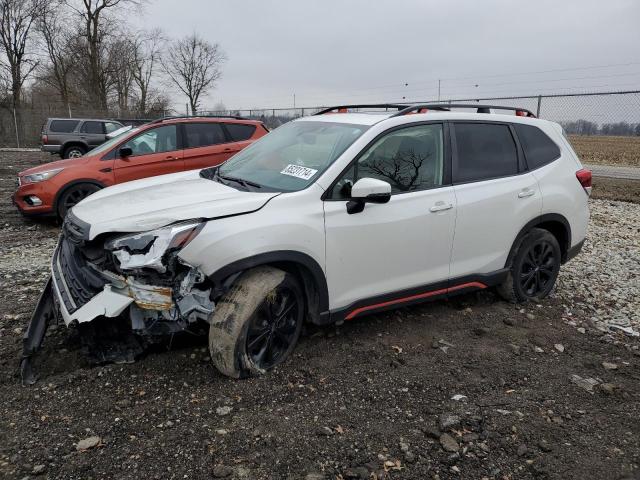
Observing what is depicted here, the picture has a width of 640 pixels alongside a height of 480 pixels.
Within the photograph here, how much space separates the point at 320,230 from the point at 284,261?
31cm

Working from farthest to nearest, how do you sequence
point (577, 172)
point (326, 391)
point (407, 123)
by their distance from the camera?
point (577, 172)
point (407, 123)
point (326, 391)

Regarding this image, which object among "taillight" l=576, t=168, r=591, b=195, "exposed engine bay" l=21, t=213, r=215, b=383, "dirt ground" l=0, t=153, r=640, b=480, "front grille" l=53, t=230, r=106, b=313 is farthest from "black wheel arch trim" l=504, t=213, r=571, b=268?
"front grille" l=53, t=230, r=106, b=313

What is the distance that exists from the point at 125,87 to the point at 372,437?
4648 centimetres

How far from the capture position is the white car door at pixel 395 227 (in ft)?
10.9

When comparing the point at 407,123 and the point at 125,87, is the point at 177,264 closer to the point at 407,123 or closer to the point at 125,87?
the point at 407,123

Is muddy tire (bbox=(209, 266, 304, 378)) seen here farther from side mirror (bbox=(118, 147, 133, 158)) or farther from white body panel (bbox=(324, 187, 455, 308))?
side mirror (bbox=(118, 147, 133, 158))

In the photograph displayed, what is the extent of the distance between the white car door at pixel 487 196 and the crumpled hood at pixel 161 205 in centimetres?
161

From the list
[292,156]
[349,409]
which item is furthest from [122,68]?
[349,409]

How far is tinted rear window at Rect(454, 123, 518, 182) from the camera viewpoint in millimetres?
3967

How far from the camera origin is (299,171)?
347 cm

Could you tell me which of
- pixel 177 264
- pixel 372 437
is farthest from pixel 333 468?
pixel 177 264

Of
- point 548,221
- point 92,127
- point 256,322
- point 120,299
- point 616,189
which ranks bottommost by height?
point 616,189

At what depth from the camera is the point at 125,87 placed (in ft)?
142

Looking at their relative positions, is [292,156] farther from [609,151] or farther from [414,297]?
[609,151]
